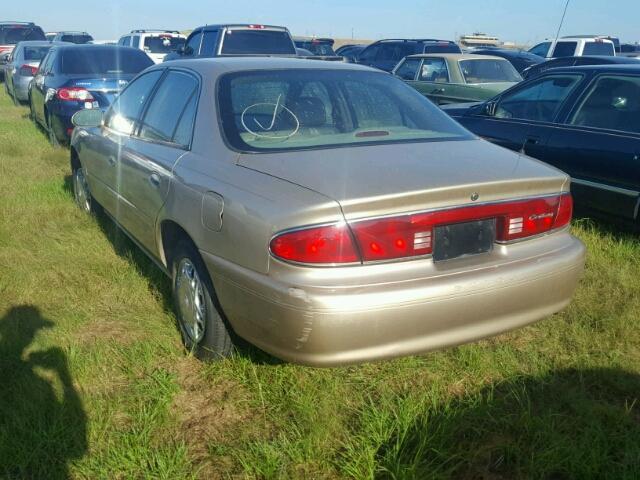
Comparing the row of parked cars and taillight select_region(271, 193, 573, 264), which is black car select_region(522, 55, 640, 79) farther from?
taillight select_region(271, 193, 573, 264)

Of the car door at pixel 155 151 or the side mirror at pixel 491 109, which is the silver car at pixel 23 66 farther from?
the car door at pixel 155 151

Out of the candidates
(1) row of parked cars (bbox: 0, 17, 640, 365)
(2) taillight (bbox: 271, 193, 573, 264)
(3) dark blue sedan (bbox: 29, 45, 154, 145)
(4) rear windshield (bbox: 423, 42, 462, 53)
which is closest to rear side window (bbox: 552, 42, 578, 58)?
(4) rear windshield (bbox: 423, 42, 462, 53)

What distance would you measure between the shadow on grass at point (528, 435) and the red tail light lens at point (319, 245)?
0.76m

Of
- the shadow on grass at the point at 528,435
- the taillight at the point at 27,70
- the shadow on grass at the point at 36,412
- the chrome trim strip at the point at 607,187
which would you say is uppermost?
the taillight at the point at 27,70

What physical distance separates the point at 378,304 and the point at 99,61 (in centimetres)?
823

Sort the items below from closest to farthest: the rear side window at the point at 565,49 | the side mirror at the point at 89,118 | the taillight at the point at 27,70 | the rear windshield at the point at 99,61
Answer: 1. the side mirror at the point at 89,118
2. the rear windshield at the point at 99,61
3. the taillight at the point at 27,70
4. the rear side window at the point at 565,49

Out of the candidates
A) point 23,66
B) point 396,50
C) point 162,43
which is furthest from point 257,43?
point 162,43

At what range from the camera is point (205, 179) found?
2.88 metres

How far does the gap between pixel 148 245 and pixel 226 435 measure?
4.84 ft

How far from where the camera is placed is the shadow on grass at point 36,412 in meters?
2.44

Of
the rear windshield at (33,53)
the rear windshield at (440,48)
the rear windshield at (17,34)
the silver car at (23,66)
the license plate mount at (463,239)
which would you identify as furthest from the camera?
the rear windshield at (17,34)

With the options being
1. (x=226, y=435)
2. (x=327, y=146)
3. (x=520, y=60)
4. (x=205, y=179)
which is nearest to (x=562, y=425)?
(x=226, y=435)

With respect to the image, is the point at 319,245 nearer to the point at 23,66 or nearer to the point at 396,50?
the point at 23,66

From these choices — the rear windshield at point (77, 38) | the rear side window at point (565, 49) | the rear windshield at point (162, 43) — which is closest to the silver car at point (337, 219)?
the rear side window at point (565, 49)
